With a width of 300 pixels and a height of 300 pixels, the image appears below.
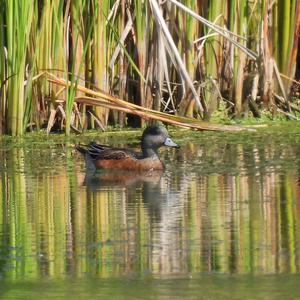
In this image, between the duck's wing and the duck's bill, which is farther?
the duck's bill

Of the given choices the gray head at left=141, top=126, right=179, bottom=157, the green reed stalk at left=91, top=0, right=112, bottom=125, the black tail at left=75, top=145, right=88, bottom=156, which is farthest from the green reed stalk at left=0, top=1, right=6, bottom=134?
the gray head at left=141, top=126, right=179, bottom=157

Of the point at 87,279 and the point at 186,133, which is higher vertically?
the point at 186,133

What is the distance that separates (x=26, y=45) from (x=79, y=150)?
1.43m

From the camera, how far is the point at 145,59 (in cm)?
1148

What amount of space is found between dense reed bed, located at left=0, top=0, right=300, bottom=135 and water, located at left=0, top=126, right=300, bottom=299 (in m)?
0.61

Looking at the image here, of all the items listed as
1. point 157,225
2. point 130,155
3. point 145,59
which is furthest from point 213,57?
point 157,225

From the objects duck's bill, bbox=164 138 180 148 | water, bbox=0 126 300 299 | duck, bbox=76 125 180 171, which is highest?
duck's bill, bbox=164 138 180 148

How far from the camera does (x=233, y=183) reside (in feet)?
28.2

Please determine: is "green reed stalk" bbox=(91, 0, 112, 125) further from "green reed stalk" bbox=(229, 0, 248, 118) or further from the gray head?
the gray head

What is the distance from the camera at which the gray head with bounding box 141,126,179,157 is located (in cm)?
991

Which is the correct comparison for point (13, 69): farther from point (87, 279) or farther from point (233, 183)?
point (87, 279)

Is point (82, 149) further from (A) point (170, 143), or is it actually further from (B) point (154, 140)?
(A) point (170, 143)

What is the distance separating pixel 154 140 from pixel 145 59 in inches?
65.3

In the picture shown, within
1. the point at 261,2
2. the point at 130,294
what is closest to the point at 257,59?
the point at 261,2
